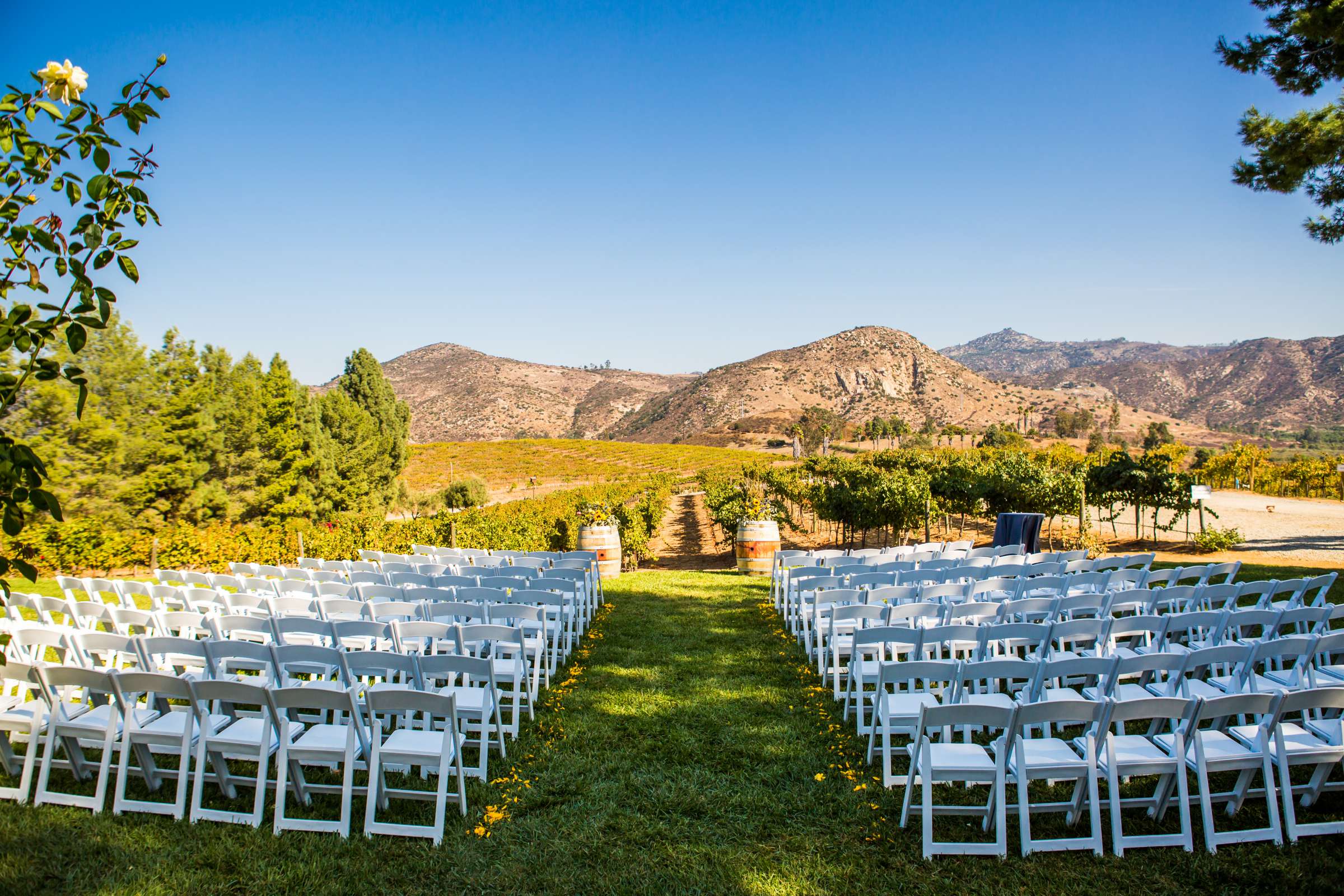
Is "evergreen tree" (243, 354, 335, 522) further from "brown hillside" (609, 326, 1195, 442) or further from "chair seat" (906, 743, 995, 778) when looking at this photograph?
"brown hillside" (609, 326, 1195, 442)

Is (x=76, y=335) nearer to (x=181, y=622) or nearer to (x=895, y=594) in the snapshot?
(x=181, y=622)

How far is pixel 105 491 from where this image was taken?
1452cm

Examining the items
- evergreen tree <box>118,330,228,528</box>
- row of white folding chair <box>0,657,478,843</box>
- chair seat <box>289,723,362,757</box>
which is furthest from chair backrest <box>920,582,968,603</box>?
evergreen tree <box>118,330,228,528</box>

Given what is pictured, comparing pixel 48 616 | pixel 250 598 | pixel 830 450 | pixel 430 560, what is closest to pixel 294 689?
pixel 250 598

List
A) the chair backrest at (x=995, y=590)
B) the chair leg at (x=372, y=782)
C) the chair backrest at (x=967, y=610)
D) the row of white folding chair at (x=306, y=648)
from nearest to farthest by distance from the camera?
1. the chair leg at (x=372, y=782)
2. the row of white folding chair at (x=306, y=648)
3. the chair backrest at (x=967, y=610)
4. the chair backrest at (x=995, y=590)

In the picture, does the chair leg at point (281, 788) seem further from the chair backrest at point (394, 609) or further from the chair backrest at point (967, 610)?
the chair backrest at point (967, 610)

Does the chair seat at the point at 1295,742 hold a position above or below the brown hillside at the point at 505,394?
below

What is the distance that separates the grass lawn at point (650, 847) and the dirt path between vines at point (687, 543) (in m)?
12.0

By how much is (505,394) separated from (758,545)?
9974 centimetres

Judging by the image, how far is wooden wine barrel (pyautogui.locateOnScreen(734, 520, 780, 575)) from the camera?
44.4 ft

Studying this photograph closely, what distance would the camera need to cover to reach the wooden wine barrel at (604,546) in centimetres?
1309

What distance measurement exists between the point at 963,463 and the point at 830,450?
183 ft

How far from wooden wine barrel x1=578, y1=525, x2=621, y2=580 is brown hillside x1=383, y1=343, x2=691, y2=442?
7885 centimetres

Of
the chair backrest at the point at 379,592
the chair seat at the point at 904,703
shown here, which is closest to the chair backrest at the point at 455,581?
the chair backrest at the point at 379,592
